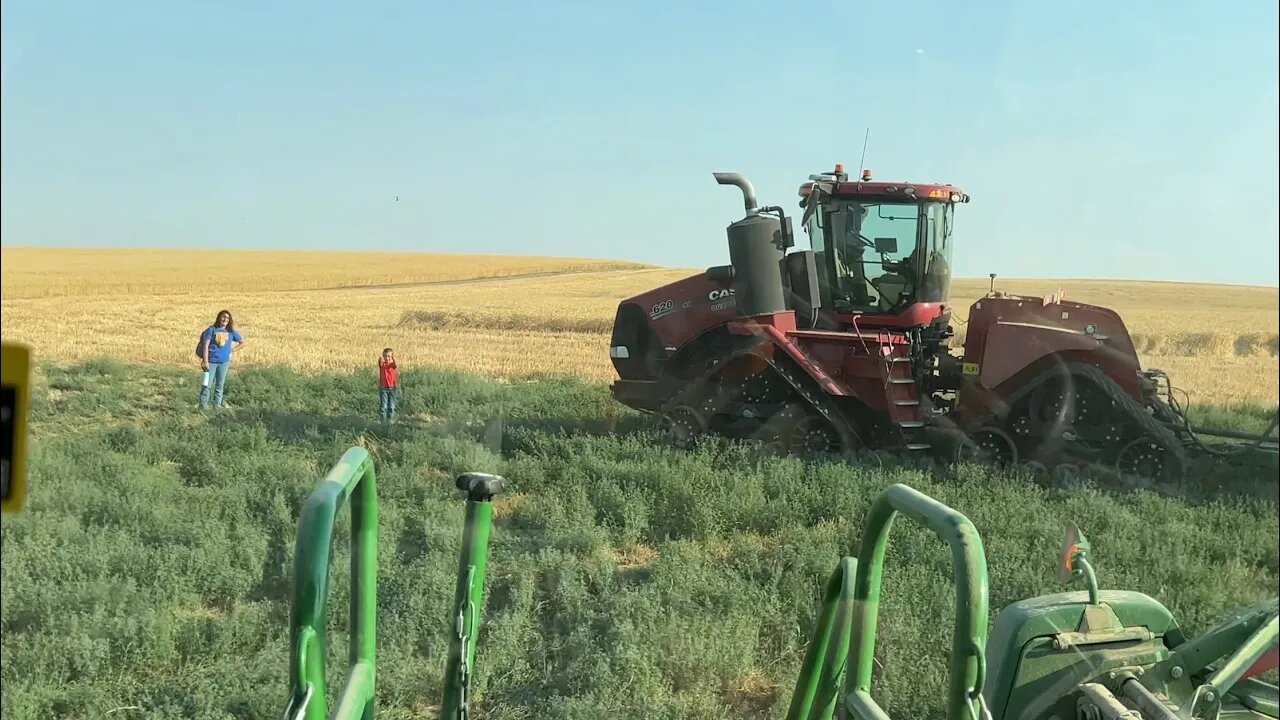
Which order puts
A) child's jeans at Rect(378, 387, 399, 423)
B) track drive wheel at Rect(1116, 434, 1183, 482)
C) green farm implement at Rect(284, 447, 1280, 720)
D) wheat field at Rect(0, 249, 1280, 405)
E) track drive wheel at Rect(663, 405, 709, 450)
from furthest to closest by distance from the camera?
track drive wheel at Rect(663, 405, 709, 450)
child's jeans at Rect(378, 387, 399, 423)
track drive wheel at Rect(1116, 434, 1183, 482)
wheat field at Rect(0, 249, 1280, 405)
green farm implement at Rect(284, 447, 1280, 720)

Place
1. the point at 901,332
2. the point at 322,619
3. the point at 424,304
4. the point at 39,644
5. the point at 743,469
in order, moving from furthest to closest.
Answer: the point at 424,304
the point at 901,332
the point at 743,469
the point at 39,644
the point at 322,619

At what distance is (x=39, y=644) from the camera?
287cm

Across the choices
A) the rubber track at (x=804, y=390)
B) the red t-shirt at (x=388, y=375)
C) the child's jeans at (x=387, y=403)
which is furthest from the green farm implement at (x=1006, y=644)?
the rubber track at (x=804, y=390)

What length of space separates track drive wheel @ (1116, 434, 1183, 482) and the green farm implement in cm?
288

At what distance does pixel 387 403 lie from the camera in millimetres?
5094

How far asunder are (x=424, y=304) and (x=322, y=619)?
1132 cm

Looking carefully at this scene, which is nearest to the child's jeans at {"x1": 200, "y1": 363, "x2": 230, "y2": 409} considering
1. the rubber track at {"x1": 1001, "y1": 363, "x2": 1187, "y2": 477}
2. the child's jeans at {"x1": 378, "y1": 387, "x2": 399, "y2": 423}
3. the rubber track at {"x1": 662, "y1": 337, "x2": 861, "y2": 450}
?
the child's jeans at {"x1": 378, "y1": 387, "x2": 399, "y2": 423}

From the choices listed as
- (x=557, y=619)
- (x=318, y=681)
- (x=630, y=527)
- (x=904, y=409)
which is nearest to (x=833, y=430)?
(x=904, y=409)

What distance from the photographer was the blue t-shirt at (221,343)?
4535mm

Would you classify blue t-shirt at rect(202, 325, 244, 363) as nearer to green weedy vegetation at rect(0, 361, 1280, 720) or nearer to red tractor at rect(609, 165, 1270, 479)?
green weedy vegetation at rect(0, 361, 1280, 720)

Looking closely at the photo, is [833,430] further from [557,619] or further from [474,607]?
[474,607]

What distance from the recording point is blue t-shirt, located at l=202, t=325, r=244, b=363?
4.54 meters

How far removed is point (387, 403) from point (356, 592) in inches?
135

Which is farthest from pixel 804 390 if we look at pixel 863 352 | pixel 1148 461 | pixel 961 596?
pixel 961 596
